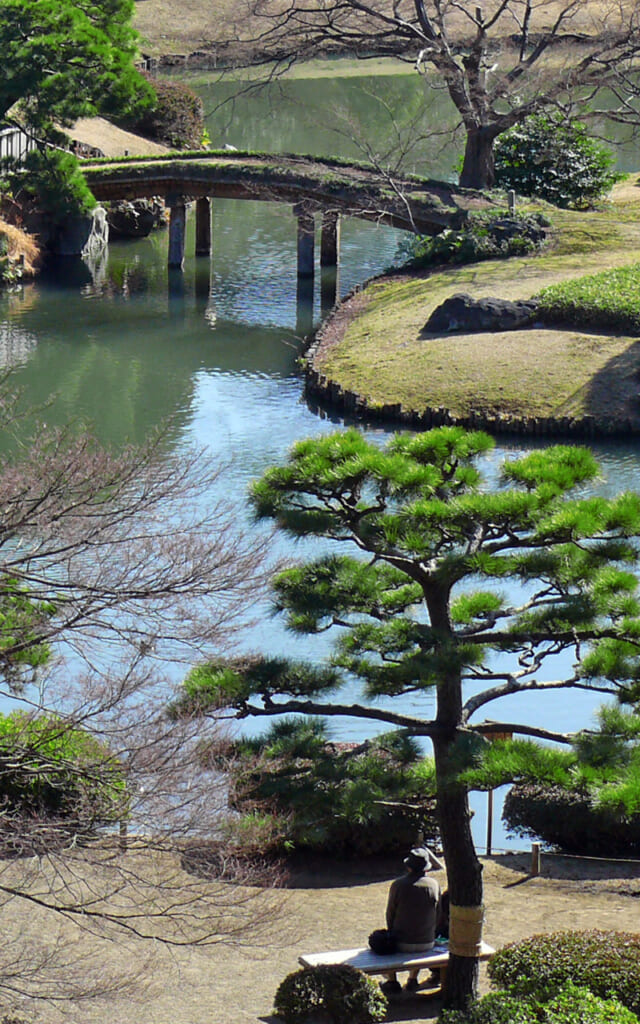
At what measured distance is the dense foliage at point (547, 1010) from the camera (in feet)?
32.0

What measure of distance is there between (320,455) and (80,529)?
6.90ft

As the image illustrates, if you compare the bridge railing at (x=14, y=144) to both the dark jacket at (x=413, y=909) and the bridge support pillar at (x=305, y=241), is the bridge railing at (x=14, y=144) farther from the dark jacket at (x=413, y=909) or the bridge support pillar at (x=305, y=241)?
the dark jacket at (x=413, y=909)

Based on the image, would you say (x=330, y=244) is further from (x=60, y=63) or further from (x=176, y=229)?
(x=60, y=63)

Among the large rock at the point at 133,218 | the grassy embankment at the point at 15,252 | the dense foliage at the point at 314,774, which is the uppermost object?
the large rock at the point at 133,218

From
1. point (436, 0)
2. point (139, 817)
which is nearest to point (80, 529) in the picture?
point (139, 817)

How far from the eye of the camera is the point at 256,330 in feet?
131

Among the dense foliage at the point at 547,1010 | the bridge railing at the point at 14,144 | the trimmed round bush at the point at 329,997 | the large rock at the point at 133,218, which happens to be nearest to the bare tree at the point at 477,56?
the bridge railing at the point at 14,144

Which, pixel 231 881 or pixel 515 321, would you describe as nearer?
pixel 231 881

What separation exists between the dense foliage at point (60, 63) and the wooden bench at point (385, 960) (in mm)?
33863

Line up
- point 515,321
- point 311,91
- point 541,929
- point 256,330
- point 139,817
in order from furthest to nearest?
point 311,91
point 256,330
point 515,321
point 541,929
point 139,817

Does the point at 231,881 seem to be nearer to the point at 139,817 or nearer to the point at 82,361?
the point at 139,817

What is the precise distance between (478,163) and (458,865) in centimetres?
3707

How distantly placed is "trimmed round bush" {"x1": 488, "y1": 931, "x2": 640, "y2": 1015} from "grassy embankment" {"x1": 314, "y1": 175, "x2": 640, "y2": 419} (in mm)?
20134

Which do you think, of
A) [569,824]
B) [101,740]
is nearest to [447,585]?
[101,740]
